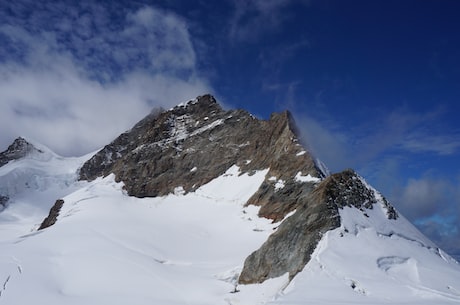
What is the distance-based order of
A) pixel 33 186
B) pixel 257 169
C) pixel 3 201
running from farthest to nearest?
pixel 33 186 < pixel 3 201 < pixel 257 169

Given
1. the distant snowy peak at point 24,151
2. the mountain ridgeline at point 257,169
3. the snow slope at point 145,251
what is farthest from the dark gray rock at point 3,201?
the snow slope at point 145,251

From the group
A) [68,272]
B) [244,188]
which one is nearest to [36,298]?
[68,272]

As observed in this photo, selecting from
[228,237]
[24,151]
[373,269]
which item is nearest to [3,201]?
[24,151]

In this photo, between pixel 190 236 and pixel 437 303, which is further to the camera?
pixel 190 236

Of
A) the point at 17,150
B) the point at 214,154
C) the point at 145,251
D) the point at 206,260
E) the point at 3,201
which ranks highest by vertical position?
the point at 17,150

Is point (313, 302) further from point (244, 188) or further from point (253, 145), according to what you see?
point (253, 145)

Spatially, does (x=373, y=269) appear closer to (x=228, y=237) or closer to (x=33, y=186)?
(x=228, y=237)

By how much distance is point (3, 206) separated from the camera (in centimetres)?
10962

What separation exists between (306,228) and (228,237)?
1916cm

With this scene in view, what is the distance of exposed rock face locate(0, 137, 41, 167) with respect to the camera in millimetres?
141875

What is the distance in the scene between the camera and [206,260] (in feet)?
128

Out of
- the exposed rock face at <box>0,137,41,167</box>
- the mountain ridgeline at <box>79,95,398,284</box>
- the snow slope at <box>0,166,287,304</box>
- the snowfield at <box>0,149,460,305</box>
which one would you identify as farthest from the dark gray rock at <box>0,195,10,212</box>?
the snowfield at <box>0,149,460,305</box>

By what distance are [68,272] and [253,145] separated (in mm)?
40816

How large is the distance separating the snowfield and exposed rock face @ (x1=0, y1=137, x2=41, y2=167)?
310 ft
